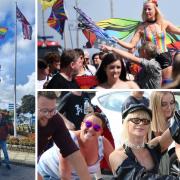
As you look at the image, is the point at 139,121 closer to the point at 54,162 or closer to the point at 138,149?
the point at 138,149

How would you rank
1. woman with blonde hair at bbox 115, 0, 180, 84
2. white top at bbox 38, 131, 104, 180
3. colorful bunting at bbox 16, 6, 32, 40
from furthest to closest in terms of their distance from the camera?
colorful bunting at bbox 16, 6, 32, 40, white top at bbox 38, 131, 104, 180, woman with blonde hair at bbox 115, 0, 180, 84

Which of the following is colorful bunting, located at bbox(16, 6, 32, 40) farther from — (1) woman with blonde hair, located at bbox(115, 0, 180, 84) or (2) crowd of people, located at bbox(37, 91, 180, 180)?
(1) woman with blonde hair, located at bbox(115, 0, 180, 84)

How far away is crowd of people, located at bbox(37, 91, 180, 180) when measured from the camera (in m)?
3.72

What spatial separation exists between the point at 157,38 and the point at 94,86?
0.66 metres

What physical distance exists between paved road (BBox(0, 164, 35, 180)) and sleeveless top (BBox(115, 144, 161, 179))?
0.79 meters

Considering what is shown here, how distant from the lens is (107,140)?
380 centimetres

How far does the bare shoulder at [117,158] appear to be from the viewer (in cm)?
375

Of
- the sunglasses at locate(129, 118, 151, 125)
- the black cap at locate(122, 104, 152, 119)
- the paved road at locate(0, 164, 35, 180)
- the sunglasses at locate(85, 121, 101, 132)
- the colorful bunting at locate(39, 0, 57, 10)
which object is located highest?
the colorful bunting at locate(39, 0, 57, 10)

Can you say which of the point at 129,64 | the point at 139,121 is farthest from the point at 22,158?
the point at 129,64

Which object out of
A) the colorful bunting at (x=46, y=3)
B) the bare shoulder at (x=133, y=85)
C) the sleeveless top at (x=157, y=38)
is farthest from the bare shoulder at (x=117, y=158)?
the colorful bunting at (x=46, y=3)

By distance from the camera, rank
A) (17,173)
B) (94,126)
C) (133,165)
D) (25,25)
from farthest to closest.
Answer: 1. (17,173)
2. (25,25)
3. (94,126)
4. (133,165)

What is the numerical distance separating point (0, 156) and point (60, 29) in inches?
50.4

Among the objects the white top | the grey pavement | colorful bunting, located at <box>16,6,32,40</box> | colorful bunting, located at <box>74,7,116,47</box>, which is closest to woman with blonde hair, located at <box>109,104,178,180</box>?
the white top

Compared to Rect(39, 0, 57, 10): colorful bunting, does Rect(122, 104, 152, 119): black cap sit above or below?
below
